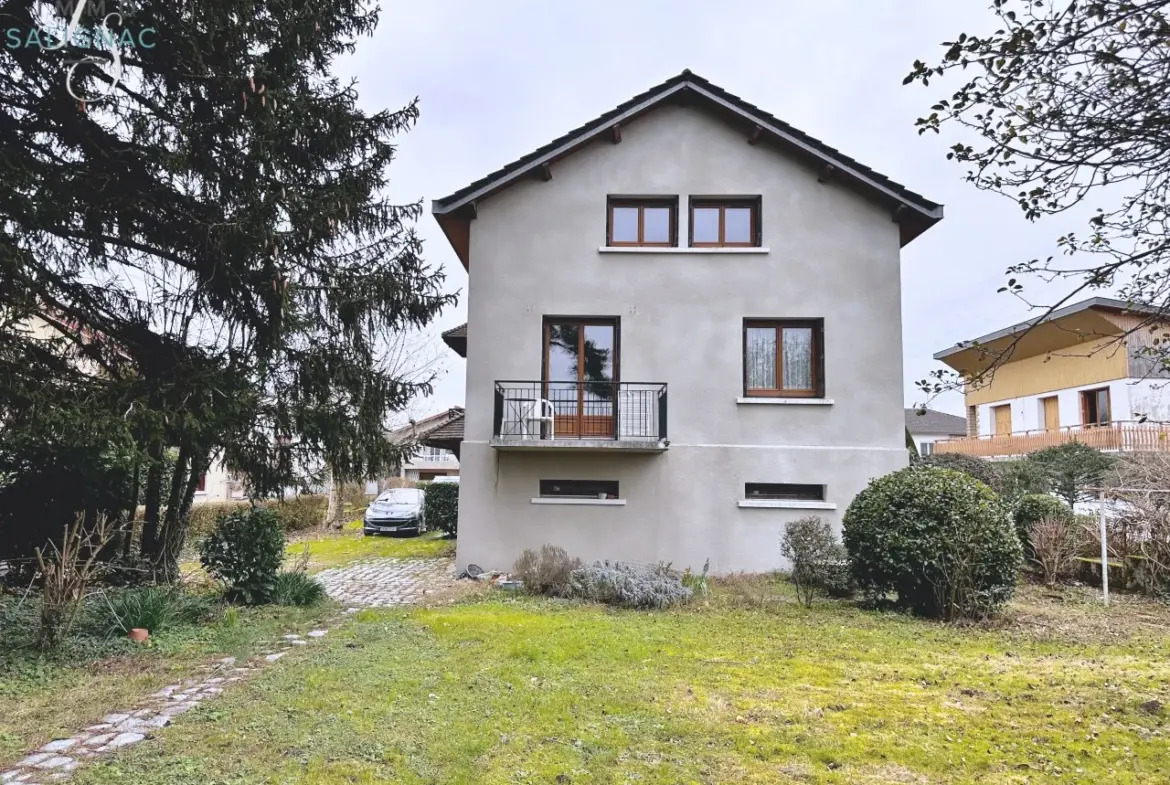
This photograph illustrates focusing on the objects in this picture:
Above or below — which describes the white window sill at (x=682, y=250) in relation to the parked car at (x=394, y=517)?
above

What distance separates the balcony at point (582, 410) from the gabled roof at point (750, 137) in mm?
3874

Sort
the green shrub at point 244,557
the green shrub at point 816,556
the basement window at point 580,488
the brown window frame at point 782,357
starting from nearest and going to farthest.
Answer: the green shrub at point 244,557
the green shrub at point 816,556
the basement window at point 580,488
the brown window frame at point 782,357

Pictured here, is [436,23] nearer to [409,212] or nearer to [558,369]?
[409,212]

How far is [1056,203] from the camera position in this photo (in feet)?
12.9

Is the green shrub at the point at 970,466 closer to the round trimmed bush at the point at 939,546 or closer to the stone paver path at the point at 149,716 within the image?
the round trimmed bush at the point at 939,546

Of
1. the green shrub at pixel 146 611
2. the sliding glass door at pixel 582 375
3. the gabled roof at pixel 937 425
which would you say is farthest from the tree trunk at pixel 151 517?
the gabled roof at pixel 937 425

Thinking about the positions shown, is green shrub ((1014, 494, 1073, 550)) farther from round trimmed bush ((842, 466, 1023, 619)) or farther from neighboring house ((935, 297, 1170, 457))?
neighboring house ((935, 297, 1170, 457))

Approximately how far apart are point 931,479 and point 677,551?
5.03 meters

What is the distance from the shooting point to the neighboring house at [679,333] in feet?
41.9

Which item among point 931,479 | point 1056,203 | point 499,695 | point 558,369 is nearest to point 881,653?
point 931,479

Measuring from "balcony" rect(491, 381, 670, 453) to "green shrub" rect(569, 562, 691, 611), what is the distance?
266cm

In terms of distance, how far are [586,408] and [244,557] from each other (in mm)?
6283

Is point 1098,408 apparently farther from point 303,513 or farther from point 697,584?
point 303,513

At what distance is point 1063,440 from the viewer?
1017 inches
